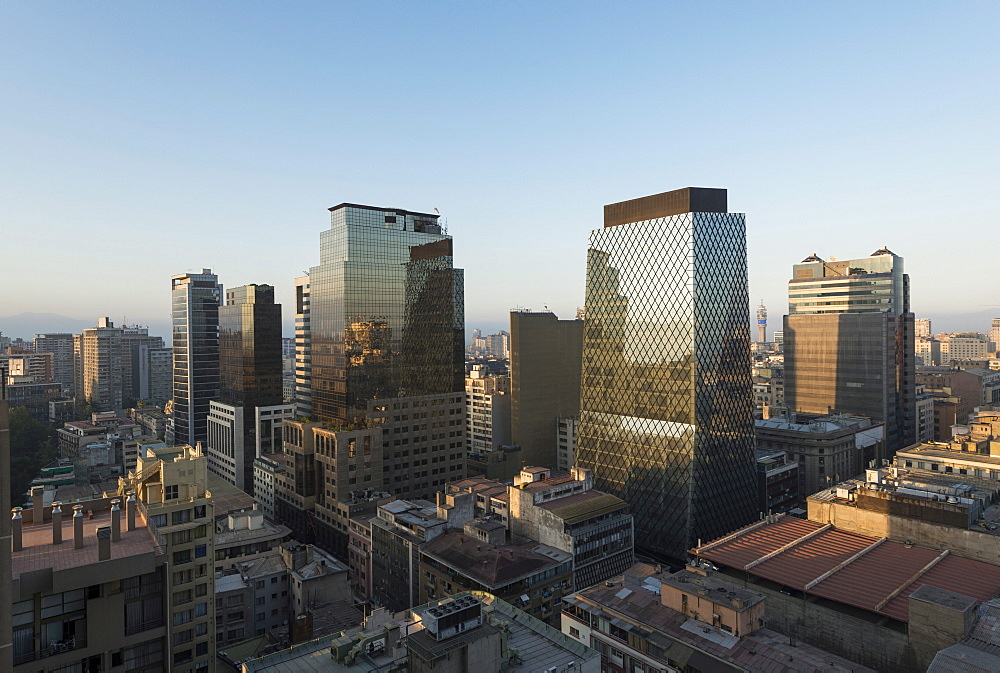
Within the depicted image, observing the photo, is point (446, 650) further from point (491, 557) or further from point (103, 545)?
point (491, 557)

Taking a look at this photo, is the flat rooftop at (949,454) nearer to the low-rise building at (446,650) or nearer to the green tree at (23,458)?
the low-rise building at (446,650)

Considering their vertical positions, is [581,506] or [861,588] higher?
[581,506]

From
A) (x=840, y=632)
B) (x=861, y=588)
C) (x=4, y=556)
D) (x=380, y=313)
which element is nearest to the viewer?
(x=4, y=556)

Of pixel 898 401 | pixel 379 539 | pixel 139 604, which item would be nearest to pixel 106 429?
pixel 379 539

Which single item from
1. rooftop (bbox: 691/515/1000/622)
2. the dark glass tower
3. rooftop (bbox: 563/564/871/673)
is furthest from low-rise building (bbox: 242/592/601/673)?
the dark glass tower

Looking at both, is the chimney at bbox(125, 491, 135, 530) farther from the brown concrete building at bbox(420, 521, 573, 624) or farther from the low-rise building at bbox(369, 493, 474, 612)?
the low-rise building at bbox(369, 493, 474, 612)

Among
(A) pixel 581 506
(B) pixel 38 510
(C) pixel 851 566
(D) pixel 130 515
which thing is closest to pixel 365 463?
(A) pixel 581 506

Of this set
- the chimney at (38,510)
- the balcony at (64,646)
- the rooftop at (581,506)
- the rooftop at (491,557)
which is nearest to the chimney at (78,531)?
the balcony at (64,646)
